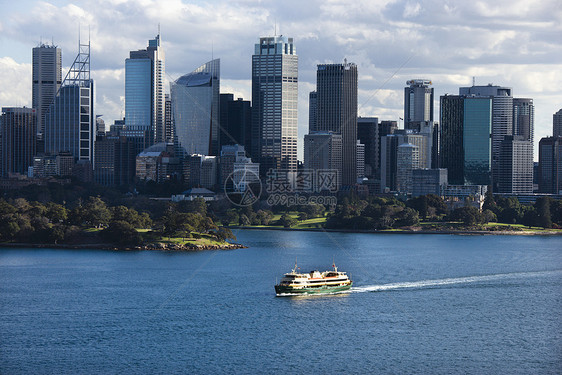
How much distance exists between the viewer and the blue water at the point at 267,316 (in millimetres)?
61438

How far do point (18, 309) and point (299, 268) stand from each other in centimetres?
3621

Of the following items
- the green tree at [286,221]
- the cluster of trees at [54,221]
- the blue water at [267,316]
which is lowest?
the blue water at [267,316]

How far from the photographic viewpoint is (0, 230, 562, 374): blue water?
6144 cm

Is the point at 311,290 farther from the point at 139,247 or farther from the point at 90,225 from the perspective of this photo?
the point at 90,225

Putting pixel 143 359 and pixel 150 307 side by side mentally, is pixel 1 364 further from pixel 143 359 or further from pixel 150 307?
pixel 150 307

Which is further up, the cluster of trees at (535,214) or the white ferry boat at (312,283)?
the cluster of trees at (535,214)

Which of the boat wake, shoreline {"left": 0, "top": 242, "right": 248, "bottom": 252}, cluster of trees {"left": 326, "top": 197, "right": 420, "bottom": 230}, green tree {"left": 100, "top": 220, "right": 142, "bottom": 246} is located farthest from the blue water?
cluster of trees {"left": 326, "top": 197, "right": 420, "bottom": 230}

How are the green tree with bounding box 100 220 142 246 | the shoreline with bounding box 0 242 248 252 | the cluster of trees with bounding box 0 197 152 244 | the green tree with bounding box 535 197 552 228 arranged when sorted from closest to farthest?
the shoreline with bounding box 0 242 248 252 < the green tree with bounding box 100 220 142 246 < the cluster of trees with bounding box 0 197 152 244 < the green tree with bounding box 535 197 552 228

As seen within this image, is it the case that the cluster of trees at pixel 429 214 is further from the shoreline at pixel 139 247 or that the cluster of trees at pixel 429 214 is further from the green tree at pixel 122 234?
the green tree at pixel 122 234

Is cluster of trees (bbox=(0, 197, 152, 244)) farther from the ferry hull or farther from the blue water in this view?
the ferry hull

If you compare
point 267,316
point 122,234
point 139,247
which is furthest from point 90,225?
point 267,316

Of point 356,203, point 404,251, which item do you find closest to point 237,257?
point 404,251

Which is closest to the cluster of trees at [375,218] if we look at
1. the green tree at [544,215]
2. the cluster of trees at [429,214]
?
the cluster of trees at [429,214]

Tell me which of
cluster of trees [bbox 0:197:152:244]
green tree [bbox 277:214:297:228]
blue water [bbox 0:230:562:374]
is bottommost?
blue water [bbox 0:230:562:374]
